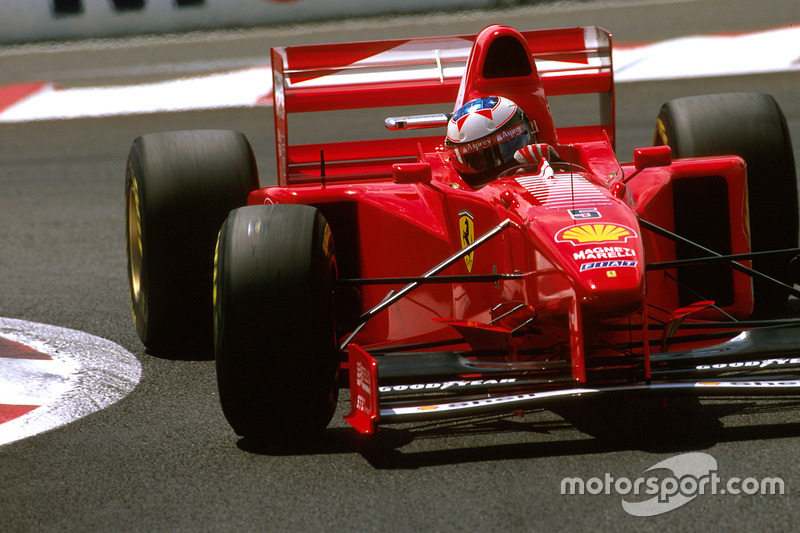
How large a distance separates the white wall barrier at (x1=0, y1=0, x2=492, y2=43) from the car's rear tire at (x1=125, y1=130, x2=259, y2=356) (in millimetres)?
13237

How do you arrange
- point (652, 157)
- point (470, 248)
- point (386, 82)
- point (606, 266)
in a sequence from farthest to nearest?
point (386, 82), point (652, 157), point (470, 248), point (606, 266)

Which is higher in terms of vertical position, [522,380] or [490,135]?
[490,135]

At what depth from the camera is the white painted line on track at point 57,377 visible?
15.7ft

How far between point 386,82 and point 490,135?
171cm

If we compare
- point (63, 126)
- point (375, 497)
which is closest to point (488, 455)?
point (375, 497)

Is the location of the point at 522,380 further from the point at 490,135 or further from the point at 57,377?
the point at 57,377

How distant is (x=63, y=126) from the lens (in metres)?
14.1

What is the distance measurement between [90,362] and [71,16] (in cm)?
1434

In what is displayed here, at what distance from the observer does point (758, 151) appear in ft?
19.0

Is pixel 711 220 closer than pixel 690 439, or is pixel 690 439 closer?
pixel 690 439

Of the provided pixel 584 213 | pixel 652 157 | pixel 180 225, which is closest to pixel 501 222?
pixel 584 213

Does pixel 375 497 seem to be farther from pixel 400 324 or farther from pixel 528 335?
pixel 400 324

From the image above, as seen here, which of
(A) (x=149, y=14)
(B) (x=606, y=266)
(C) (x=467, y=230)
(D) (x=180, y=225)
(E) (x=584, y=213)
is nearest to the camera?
(B) (x=606, y=266)

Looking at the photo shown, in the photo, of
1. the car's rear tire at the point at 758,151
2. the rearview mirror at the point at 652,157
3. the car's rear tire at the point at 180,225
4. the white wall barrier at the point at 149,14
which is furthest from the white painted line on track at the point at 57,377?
the white wall barrier at the point at 149,14
